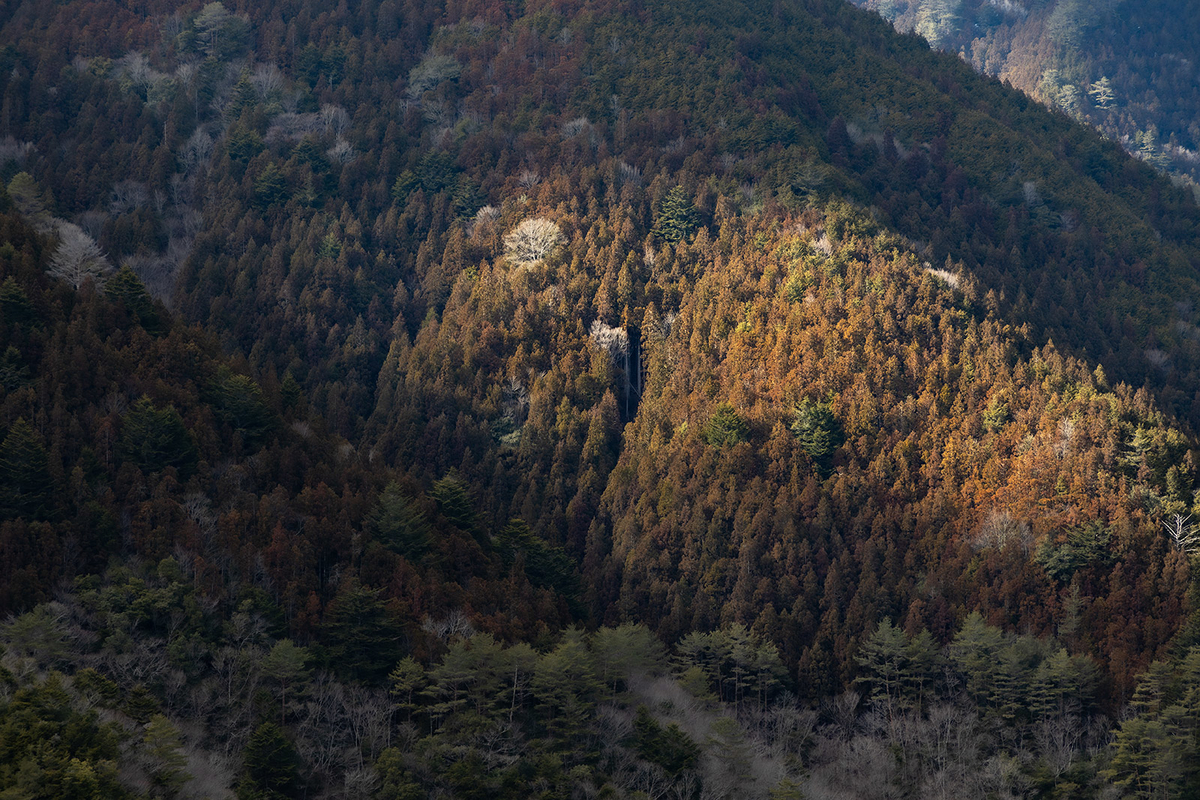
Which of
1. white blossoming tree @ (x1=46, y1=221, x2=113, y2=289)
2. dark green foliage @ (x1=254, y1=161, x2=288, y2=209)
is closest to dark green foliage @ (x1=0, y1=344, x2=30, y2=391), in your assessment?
white blossoming tree @ (x1=46, y1=221, x2=113, y2=289)

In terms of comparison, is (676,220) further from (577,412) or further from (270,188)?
(270,188)

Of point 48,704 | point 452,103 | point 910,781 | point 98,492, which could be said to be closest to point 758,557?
point 910,781

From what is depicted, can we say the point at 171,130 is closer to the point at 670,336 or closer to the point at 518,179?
the point at 518,179

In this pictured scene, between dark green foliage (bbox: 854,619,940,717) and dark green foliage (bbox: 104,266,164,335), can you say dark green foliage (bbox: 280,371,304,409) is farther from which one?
dark green foliage (bbox: 854,619,940,717)

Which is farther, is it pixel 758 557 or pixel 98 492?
pixel 758 557

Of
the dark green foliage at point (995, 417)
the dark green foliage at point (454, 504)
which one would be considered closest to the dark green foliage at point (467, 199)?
the dark green foliage at point (454, 504)

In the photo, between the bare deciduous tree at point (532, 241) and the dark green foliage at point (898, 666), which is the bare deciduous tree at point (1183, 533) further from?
the bare deciduous tree at point (532, 241)
